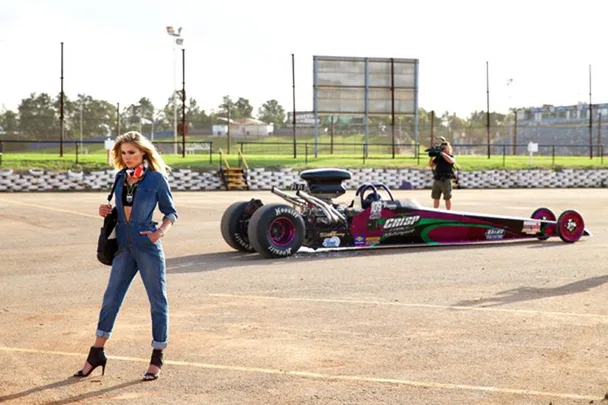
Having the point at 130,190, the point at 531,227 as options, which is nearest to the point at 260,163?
the point at 531,227

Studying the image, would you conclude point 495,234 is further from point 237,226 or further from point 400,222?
point 237,226

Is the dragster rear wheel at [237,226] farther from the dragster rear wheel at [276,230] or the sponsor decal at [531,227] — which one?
the sponsor decal at [531,227]

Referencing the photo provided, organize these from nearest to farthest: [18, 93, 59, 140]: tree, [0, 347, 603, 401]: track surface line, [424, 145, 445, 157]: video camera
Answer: [0, 347, 603, 401]: track surface line → [424, 145, 445, 157]: video camera → [18, 93, 59, 140]: tree

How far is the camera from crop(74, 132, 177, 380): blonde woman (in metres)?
5.98

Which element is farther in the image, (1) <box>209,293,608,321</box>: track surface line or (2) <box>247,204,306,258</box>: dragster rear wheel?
(2) <box>247,204,306,258</box>: dragster rear wheel

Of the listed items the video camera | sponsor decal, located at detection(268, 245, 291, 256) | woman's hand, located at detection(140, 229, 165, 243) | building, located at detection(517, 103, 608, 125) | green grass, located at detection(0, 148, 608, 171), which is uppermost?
building, located at detection(517, 103, 608, 125)

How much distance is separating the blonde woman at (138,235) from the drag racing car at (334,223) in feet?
18.9

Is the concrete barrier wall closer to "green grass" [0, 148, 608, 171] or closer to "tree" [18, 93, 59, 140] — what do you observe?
"green grass" [0, 148, 608, 171]

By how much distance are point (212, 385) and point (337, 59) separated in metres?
39.0

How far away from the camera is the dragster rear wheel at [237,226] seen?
12586 millimetres

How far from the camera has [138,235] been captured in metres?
5.98

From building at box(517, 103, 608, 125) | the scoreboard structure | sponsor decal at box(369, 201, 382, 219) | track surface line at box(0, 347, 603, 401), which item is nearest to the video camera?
sponsor decal at box(369, 201, 382, 219)

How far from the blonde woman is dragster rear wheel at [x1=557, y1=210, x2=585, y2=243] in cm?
944

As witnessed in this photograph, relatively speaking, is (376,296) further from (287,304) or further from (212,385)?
(212,385)
